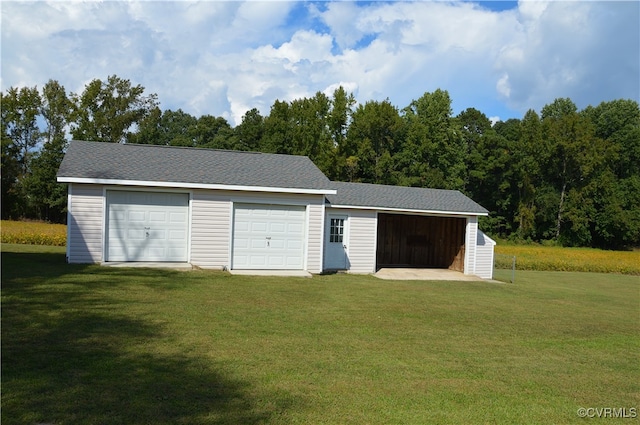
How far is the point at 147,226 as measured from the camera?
16172 millimetres

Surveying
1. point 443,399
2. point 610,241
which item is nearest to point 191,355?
point 443,399

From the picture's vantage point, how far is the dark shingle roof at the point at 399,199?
64.5ft

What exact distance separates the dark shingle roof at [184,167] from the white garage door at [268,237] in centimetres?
95

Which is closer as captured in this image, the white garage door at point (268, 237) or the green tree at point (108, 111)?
the white garage door at point (268, 237)

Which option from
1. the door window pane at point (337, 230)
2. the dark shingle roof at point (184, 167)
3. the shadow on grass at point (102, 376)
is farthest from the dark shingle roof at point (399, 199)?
the shadow on grass at point (102, 376)

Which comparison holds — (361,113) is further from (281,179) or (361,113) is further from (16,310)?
(16,310)

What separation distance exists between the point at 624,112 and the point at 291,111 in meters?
36.8

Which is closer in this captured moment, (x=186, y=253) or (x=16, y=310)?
(x=16, y=310)

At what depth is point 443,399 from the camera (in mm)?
5840

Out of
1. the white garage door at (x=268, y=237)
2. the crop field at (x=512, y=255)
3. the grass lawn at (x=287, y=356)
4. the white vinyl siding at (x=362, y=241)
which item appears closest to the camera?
the grass lawn at (x=287, y=356)

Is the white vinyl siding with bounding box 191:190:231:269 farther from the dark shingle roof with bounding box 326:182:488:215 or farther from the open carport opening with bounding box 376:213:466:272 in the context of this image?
the open carport opening with bounding box 376:213:466:272

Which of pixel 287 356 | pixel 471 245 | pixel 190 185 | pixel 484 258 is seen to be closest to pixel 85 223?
pixel 190 185

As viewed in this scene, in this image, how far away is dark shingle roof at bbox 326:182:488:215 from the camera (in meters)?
19.7
